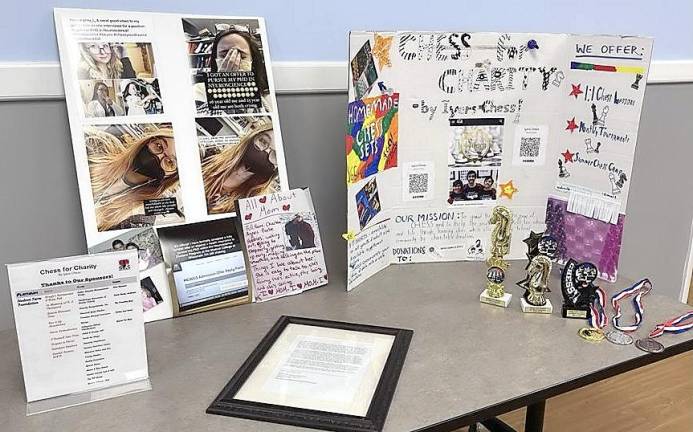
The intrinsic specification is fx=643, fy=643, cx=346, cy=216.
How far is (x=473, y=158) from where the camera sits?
1.54 metres

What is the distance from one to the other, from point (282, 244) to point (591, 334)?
2.10ft

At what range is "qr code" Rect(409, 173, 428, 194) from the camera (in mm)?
1512

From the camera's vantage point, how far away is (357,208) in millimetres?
1383

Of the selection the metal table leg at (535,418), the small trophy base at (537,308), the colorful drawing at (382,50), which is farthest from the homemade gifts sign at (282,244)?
the metal table leg at (535,418)

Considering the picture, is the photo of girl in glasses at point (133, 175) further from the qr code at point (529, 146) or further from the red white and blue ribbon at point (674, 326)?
the red white and blue ribbon at point (674, 326)

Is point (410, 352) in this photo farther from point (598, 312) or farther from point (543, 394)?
point (598, 312)

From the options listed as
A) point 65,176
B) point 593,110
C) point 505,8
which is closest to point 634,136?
point 593,110

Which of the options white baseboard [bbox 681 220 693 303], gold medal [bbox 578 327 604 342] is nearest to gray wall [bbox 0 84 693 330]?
white baseboard [bbox 681 220 693 303]

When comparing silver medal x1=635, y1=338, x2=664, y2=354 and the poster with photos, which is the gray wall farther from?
silver medal x1=635, y1=338, x2=664, y2=354

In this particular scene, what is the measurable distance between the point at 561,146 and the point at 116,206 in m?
1.02

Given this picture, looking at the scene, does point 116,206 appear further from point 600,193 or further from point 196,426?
point 600,193

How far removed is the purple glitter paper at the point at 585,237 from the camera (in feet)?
4.71

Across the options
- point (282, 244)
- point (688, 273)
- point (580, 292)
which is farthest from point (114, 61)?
point (688, 273)

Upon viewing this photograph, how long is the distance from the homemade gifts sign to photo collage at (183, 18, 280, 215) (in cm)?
9
